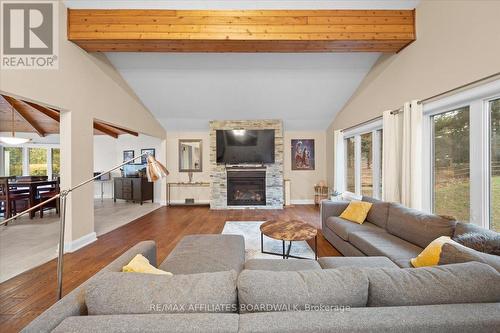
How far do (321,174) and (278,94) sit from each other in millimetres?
3142

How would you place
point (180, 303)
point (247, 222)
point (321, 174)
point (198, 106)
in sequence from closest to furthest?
point (180, 303), point (247, 222), point (198, 106), point (321, 174)

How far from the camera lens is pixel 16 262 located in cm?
285

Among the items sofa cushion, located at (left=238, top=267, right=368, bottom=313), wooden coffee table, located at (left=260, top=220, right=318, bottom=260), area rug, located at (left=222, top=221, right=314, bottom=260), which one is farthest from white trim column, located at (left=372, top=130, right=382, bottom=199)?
sofa cushion, located at (left=238, top=267, right=368, bottom=313)

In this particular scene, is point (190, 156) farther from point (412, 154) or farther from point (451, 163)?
point (451, 163)

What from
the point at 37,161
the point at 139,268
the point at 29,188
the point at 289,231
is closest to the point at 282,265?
the point at 289,231

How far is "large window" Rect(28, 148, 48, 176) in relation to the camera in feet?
25.1

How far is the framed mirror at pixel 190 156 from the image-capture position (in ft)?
23.0

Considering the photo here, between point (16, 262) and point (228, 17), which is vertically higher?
point (228, 17)

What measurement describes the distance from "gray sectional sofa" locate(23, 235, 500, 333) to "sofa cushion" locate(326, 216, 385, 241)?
1.87m

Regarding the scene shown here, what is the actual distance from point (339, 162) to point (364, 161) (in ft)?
2.62

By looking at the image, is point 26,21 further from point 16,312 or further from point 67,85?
point 16,312

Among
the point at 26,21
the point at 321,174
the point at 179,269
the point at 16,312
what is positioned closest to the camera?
the point at 179,269

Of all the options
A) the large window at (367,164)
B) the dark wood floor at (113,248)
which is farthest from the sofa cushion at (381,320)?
the large window at (367,164)

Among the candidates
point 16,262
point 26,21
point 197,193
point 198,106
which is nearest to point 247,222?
point 197,193
